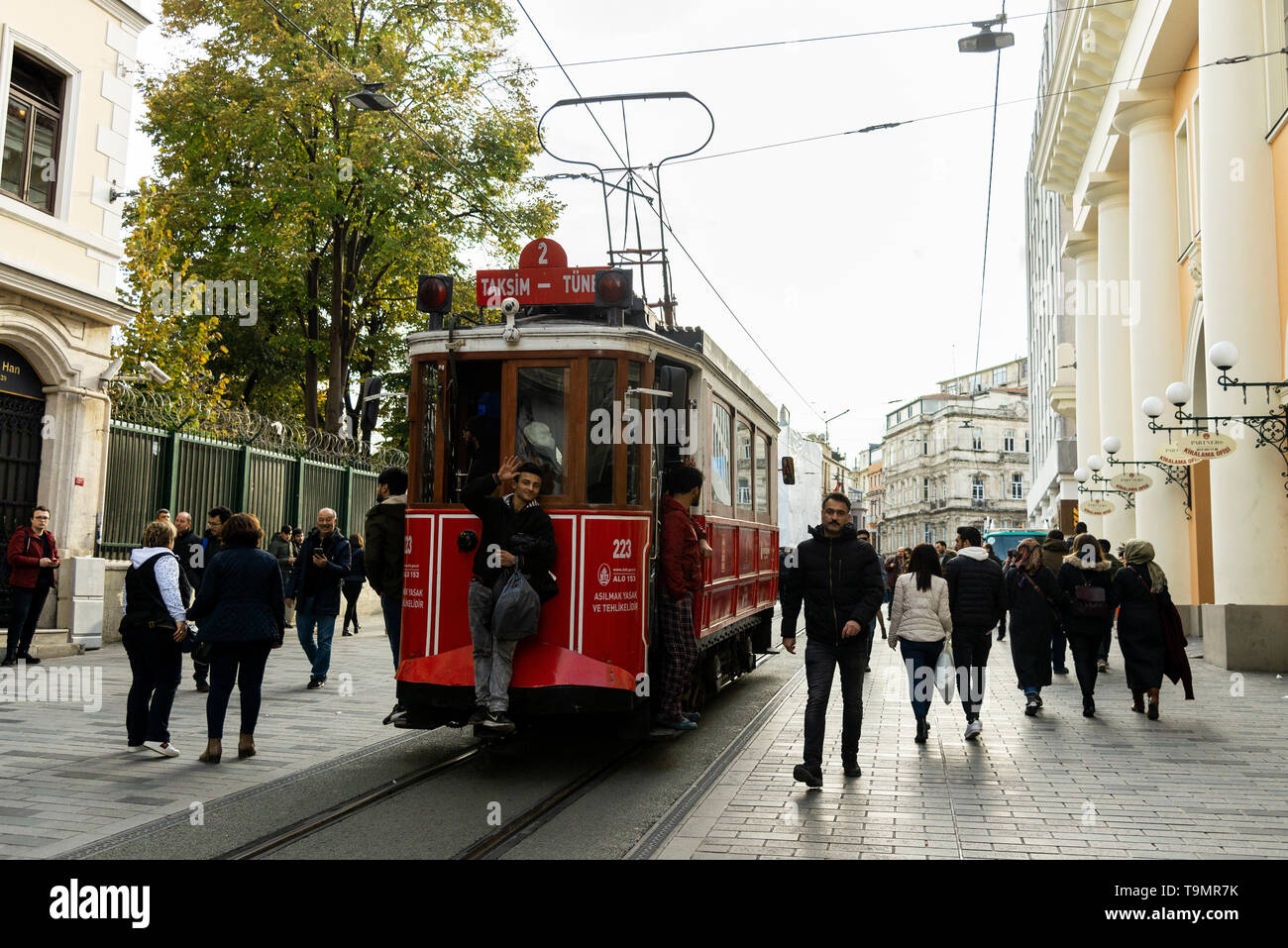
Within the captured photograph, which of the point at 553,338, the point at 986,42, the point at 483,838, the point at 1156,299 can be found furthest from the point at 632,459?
the point at 1156,299

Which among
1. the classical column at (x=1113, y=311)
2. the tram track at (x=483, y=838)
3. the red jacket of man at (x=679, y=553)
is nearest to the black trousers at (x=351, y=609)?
the tram track at (x=483, y=838)

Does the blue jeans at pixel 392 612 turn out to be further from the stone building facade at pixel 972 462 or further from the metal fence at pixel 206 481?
the stone building facade at pixel 972 462

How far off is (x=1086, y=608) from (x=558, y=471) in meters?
6.07

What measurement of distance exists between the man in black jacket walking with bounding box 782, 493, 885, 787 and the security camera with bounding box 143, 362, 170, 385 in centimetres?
1579

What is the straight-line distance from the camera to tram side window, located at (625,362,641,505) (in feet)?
25.5

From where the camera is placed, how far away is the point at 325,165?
75.9ft

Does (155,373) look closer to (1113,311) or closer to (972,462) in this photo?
(1113,311)

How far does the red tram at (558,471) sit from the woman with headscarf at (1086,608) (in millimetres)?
5070

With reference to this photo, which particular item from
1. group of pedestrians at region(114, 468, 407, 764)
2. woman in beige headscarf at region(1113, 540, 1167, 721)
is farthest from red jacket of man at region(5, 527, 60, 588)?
woman in beige headscarf at region(1113, 540, 1167, 721)

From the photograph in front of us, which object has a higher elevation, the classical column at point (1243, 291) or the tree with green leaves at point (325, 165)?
the tree with green leaves at point (325, 165)

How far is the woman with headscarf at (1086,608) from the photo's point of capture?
35.2 ft

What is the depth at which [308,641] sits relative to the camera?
40.8ft

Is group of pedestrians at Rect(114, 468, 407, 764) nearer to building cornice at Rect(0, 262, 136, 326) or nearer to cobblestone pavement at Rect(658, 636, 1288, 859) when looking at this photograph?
cobblestone pavement at Rect(658, 636, 1288, 859)
